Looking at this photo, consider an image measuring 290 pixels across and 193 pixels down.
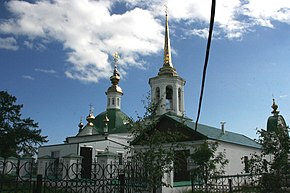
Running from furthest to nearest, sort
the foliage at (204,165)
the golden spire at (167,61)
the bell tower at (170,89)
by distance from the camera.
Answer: the golden spire at (167,61) → the bell tower at (170,89) → the foliage at (204,165)

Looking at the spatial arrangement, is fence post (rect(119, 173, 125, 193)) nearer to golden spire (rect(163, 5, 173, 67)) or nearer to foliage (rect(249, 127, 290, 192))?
foliage (rect(249, 127, 290, 192))

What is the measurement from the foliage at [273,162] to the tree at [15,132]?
82.6 ft

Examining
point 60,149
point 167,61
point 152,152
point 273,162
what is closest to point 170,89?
point 167,61

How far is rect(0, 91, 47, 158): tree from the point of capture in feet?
93.6

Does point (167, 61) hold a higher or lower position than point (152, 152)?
higher

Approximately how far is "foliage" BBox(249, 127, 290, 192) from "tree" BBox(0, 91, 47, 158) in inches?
992

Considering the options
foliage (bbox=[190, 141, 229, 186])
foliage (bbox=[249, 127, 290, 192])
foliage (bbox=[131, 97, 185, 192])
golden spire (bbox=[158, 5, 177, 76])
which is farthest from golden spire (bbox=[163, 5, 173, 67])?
foliage (bbox=[249, 127, 290, 192])

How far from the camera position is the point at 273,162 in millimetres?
8211

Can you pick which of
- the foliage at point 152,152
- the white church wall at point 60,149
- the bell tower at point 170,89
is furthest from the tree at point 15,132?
the foliage at point 152,152

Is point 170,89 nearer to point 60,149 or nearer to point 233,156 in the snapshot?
point 233,156

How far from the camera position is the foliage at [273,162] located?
7883mm

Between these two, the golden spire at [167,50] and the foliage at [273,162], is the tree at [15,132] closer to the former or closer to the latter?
the golden spire at [167,50]

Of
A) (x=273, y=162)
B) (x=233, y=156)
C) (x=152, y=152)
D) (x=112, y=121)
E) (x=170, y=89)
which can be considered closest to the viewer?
(x=273, y=162)

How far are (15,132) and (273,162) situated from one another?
26.5 metres
